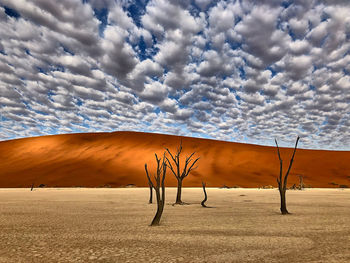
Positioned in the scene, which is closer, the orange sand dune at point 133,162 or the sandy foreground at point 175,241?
the sandy foreground at point 175,241

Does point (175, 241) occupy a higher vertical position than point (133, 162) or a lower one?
lower

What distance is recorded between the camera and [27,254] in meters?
3.72

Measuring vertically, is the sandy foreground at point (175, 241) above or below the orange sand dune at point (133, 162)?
below

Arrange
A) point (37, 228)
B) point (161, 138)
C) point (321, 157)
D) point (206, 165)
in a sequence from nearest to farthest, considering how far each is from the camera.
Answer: point (37, 228), point (206, 165), point (321, 157), point (161, 138)

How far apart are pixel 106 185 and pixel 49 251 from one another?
2958cm

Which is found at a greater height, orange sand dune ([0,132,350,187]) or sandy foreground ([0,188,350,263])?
orange sand dune ([0,132,350,187])

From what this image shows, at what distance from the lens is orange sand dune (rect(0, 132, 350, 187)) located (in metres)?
35.8

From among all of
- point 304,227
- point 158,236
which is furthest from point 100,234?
point 304,227

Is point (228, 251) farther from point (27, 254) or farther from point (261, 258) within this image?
point (27, 254)

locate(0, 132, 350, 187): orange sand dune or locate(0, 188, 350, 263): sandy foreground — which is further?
locate(0, 132, 350, 187): orange sand dune

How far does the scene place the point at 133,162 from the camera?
44.7 m

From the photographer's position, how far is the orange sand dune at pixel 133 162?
3578 centimetres

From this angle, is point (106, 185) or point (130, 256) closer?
point (130, 256)

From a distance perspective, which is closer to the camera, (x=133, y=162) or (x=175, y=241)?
(x=175, y=241)
